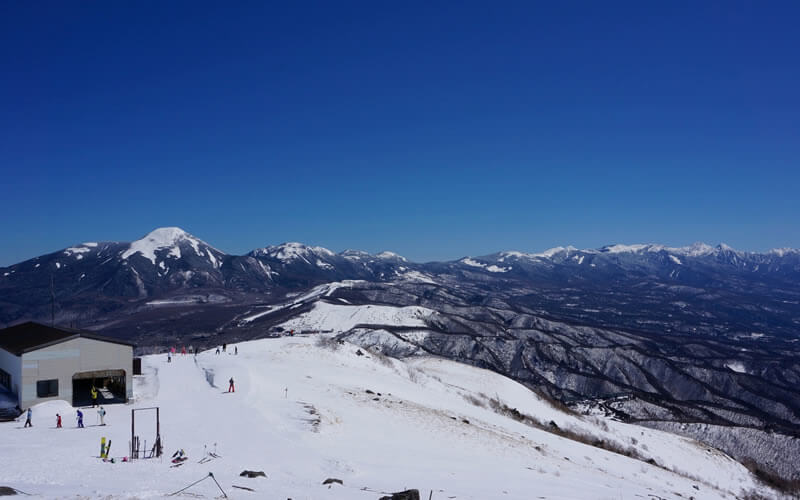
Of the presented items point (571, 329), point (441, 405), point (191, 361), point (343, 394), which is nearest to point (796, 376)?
point (571, 329)

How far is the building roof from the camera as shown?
108 feet

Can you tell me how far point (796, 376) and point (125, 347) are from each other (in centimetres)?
15232

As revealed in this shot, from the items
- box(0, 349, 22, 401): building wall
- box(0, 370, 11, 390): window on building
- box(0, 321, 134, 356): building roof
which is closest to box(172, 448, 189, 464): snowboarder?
box(0, 321, 134, 356): building roof

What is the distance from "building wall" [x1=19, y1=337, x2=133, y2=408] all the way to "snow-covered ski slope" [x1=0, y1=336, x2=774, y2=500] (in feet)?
5.18

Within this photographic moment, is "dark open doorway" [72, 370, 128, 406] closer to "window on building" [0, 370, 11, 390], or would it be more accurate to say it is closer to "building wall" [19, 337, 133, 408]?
"building wall" [19, 337, 133, 408]

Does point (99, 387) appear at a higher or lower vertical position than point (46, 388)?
lower

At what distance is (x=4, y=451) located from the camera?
869 inches

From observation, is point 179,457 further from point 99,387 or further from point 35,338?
point 35,338

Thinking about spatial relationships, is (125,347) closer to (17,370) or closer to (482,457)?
(17,370)

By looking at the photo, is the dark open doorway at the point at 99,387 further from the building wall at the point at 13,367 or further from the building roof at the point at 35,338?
the building wall at the point at 13,367

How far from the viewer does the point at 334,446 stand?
2631 cm

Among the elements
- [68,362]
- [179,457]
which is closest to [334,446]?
[179,457]

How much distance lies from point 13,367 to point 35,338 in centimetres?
245

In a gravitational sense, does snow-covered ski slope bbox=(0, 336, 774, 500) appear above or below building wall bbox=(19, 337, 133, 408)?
below
